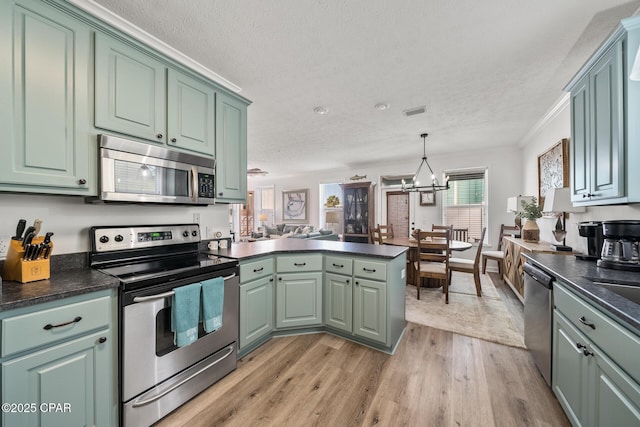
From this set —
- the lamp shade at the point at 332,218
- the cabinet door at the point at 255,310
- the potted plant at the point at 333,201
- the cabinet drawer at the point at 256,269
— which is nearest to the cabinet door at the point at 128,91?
the cabinet drawer at the point at 256,269

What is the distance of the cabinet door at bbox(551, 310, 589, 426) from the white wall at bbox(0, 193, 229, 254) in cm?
303

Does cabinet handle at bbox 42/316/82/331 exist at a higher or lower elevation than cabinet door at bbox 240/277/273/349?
higher

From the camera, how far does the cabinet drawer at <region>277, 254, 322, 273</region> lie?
251 centimetres

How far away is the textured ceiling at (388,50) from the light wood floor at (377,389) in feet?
8.64

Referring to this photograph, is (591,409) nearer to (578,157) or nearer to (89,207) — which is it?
(578,157)

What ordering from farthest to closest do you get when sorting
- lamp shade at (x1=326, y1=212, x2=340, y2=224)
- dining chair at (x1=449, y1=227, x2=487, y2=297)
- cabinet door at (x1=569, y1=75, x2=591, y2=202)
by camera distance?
lamp shade at (x1=326, y1=212, x2=340, y2=224) → dining chair at (x1=449, y1=227, x2=487, y2=297) → cabinet door at (x1=569, y1=75, x2=591, y2=202)

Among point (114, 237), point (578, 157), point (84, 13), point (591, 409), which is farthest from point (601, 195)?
point (84, 13)

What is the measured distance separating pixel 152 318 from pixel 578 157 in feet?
10.9

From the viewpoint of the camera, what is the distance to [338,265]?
252 centimetres

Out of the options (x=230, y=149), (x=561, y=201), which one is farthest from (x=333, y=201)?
(x=561, y=201)

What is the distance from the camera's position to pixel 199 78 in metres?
2.21

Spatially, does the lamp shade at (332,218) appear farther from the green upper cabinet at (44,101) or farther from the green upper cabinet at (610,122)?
the green upper cabinet at (44,101)

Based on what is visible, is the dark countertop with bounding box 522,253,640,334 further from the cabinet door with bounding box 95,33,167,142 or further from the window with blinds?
the window with blinds

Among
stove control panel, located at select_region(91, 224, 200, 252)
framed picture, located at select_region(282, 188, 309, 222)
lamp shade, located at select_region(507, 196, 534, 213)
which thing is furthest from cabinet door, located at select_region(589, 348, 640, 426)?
framed picture, located at select_region(282, 188, 309, 222)
